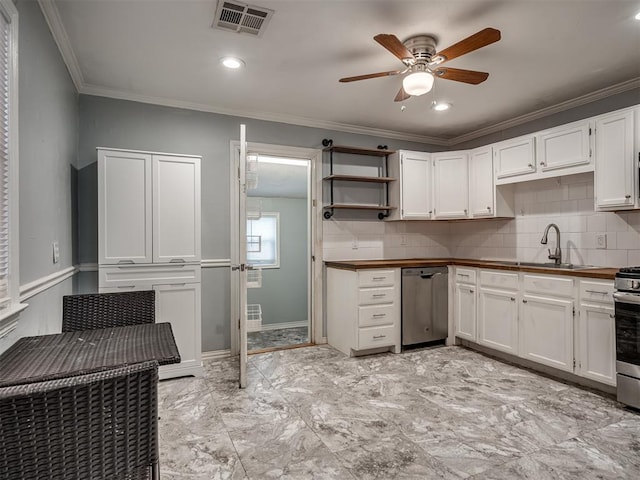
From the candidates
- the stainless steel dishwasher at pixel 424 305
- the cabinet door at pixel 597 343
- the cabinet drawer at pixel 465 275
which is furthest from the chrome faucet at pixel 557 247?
the stainless steel dishwasher at pixel 424 305

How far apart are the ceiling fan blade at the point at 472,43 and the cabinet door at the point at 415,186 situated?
1.92 metres

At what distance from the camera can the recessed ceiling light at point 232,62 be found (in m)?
2.76

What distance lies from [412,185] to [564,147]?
1.54m

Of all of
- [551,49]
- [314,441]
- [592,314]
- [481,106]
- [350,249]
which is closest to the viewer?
[314,441]

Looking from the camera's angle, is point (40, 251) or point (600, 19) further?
point (600, 19)

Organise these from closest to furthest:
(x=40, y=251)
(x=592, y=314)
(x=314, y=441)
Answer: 1. (x=40, y=251)
2. (x=314, y=441)
3. (x=592, y=314)

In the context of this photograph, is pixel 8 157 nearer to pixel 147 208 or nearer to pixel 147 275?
pixel 147 208

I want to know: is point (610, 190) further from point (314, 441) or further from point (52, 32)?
point (52, 32)

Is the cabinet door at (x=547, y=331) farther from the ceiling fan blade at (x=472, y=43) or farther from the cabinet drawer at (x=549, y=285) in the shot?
the ceiling fan blade at (x=472, y=43)

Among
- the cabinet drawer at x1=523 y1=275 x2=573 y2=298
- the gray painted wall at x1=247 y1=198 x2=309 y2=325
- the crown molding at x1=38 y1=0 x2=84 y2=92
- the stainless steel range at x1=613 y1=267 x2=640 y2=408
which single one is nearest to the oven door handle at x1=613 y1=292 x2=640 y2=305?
the stainless steel range at x1=613 y1=267 x2=640 y2=408

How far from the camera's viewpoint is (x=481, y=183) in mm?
4148

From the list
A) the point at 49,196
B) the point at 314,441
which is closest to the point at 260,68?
the point at 49,196

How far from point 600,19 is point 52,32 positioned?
3.43m

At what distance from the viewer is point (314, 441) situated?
2.21 m
